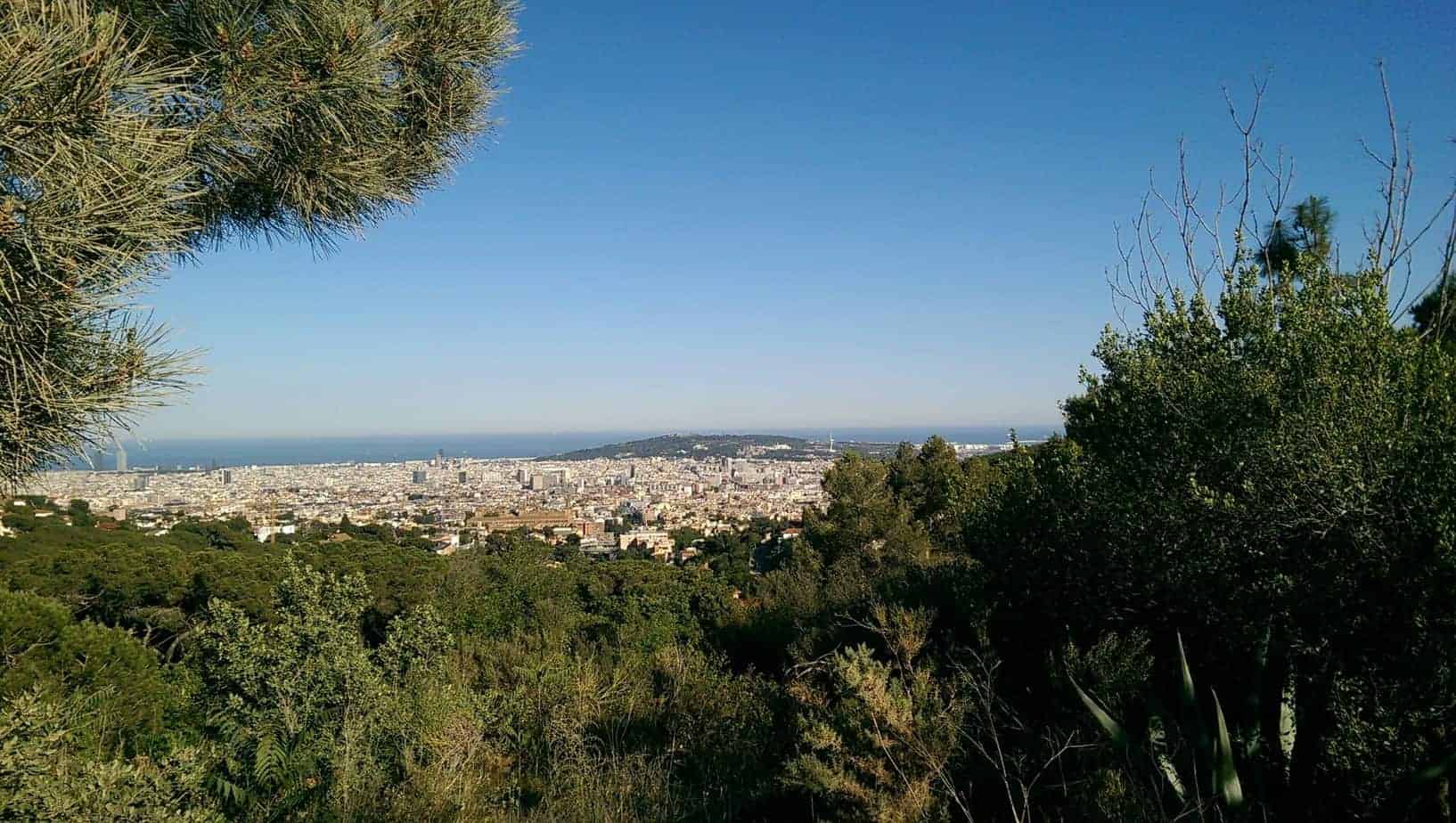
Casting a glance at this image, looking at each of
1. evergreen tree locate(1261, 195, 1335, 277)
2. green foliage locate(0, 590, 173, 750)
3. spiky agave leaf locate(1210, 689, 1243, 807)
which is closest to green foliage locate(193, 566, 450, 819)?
green foliage locate(0, 590, 173, 750)

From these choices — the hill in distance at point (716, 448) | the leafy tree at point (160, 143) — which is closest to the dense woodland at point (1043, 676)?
the leafy tree at point (160, 143)

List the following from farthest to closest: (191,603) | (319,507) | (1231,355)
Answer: (319,507) < (191,603) < (1231,355)

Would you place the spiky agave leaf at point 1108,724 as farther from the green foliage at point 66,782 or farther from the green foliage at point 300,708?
the green foliage at point 66,782

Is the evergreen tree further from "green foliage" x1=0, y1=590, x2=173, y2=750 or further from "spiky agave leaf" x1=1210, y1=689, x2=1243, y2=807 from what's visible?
"green foliage" x1=0, y1=590, x2=173, y2=750

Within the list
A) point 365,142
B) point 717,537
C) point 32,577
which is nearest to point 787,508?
point 717,537

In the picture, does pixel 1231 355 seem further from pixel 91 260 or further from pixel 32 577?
pixel 32 577

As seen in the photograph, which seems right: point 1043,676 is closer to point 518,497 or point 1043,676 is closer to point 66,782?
point 66,782

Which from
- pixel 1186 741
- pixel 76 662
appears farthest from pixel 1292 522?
pixel 76 662
